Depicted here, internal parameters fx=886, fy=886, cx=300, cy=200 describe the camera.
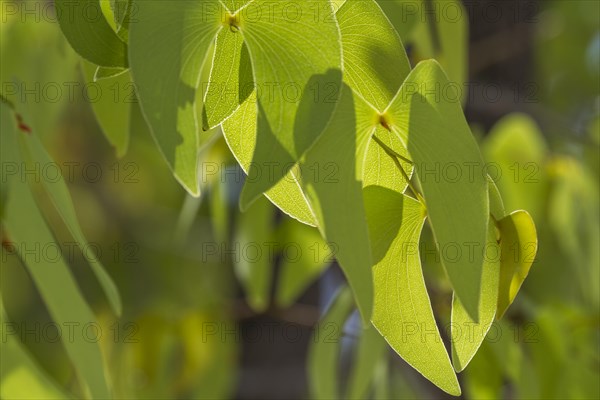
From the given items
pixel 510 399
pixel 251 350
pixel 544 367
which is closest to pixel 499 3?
pixel 510 399

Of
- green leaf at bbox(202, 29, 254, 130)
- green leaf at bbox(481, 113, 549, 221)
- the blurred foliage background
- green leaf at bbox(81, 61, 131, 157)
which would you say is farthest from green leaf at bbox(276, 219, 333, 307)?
green leaf at bbox(202, 29, 254, 130)

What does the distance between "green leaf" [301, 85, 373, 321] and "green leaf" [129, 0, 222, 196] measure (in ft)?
0.15

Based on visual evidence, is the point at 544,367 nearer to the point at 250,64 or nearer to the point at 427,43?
the point at 427,43

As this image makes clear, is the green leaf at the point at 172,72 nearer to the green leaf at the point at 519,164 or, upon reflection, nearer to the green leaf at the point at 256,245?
the green leaf at the point at 256,245

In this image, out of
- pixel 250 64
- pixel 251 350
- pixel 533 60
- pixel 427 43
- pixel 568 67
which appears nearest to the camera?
pixel 250 64

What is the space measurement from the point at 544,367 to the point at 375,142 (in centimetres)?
42

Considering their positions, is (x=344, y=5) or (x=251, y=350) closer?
(x=344, y=5)

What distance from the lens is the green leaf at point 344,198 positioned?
1.13 ft

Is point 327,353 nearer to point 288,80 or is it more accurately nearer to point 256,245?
point 256,245

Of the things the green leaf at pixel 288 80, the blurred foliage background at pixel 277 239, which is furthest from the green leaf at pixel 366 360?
the green leaf at pixel 288 80

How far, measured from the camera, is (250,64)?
0.40 meters

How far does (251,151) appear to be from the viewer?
406mm

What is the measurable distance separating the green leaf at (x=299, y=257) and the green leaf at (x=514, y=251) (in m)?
0.57

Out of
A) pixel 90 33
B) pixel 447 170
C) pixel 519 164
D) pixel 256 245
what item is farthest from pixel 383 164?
pixel 519 164
